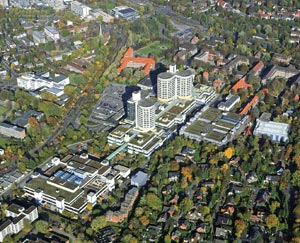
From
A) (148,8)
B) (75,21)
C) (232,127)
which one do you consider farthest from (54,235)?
(148,8)

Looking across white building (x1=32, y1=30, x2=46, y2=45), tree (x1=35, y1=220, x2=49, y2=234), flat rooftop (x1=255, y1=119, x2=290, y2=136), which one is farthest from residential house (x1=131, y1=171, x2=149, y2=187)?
white building (x1=32, y1=30, x2=46, y2=45)

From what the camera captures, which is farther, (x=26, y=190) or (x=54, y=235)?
(x=26, y=190)

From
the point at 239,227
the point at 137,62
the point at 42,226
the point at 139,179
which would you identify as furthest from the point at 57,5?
the point at 239,227

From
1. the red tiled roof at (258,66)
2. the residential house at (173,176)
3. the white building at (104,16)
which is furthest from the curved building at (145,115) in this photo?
the white building at (104,16)

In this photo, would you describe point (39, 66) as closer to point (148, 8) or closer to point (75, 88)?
point (75, 88)

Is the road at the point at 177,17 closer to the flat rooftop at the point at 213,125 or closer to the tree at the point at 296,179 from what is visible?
the flat rooftop at the point at 213,125

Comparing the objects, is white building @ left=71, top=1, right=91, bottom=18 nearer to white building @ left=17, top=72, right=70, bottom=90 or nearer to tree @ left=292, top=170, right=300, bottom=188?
white building @ left=17, top=72, right=70, bottom=90
